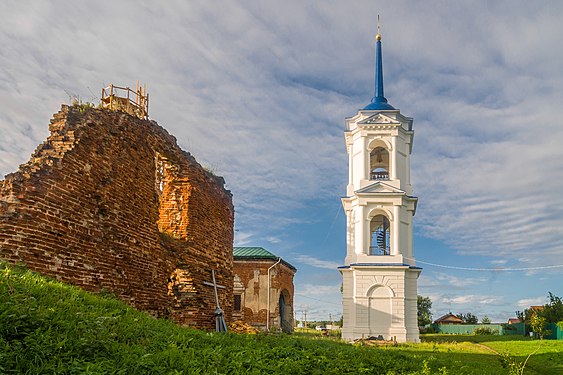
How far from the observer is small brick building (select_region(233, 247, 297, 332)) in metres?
23.1

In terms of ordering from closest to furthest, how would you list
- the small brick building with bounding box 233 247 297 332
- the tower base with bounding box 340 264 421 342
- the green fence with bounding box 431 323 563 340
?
the small brick building with bounding box 233 247 297 332, the tower base with bounding box 340 264 421 342, the green fence with bounding box 431 323 563 340

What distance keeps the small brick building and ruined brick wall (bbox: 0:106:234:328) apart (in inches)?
440

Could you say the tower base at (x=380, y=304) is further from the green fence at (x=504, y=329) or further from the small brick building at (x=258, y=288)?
the green fence at (x=504, y=329)

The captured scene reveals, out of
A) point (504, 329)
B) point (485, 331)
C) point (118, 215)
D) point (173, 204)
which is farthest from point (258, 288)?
point (504, 329)

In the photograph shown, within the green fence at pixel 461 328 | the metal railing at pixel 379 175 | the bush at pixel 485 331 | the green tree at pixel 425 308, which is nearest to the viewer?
the metal railing at pixel 379 175

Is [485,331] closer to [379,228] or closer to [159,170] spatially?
[379,228]

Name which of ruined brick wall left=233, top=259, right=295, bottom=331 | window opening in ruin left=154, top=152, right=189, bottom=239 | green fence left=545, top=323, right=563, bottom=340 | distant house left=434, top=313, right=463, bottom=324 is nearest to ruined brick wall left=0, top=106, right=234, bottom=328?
window opening in ruin left=154, top=152, right=189, bottom=239

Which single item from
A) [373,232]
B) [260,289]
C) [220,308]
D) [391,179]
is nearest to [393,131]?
Result: [391,179]

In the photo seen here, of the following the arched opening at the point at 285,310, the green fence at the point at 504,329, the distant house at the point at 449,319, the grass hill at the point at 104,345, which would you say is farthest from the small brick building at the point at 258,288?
the distant house at the point at 449,319

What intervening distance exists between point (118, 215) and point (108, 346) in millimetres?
3781

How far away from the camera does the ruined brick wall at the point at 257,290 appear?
23.1 m

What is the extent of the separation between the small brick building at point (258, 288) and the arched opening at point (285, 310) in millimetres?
597

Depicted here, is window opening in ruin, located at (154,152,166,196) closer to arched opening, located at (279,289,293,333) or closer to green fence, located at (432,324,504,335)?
arched opening, located at (279,289,293,333)

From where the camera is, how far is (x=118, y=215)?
8.22 metres
